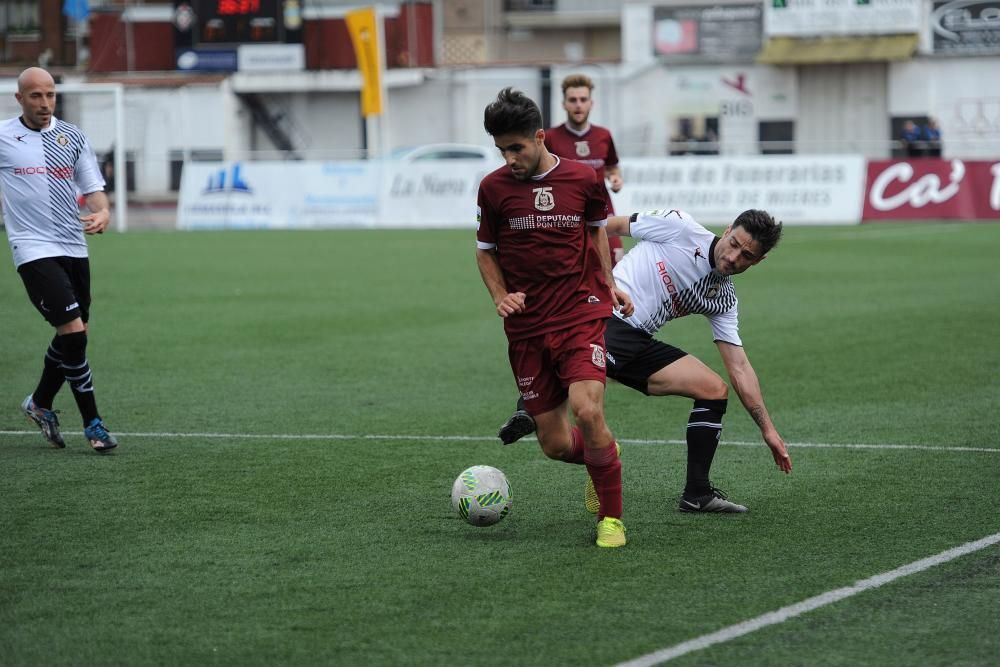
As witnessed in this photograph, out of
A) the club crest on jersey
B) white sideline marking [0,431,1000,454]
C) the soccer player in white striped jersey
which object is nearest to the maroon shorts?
the club crest on jersey

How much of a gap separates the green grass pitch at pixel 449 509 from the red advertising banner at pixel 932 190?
47.3 feet

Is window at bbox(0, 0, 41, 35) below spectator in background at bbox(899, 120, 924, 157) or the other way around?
the other way around

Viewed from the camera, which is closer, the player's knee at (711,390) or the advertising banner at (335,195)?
the player's knee at (711,390)

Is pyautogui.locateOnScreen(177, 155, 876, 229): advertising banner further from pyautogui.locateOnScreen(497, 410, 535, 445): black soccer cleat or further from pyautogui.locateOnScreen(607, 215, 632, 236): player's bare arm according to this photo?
pyautogui.locateOnScreen(497, 410, 535, 445): black soccer cleat

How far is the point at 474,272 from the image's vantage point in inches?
817

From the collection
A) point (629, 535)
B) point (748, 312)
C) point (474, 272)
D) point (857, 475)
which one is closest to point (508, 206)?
point (629, 535)

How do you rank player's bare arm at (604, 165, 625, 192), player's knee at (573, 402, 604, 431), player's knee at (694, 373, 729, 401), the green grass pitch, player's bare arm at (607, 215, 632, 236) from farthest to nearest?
player's bare arm at (604, 165, 625, 192) < player's bare arm at (607, 215, 632, 236) < player's knee at (694, 373, 729, 401) < player's knee at (573, 402, 604, 431) < the green grass pitch

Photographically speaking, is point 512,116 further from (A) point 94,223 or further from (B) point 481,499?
(A) point 94,223

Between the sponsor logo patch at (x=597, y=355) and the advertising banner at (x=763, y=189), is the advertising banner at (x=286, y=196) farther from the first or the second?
the sponsor logo patch at (x=597, y=355)

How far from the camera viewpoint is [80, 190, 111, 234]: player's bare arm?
8.64 metres

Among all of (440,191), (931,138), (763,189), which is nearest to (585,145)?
(763,189)

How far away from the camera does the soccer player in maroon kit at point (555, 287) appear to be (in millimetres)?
6352

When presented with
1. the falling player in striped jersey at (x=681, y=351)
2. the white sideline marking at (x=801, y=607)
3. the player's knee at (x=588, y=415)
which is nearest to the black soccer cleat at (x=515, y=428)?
the falling player in striped jersey at (x=681, y=351)

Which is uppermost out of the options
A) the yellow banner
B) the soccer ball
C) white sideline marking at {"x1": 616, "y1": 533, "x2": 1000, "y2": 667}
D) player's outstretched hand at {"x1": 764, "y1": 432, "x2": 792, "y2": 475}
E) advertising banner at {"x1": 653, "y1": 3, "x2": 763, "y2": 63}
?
advertising banner at {"x1": 653, "y1": 3, "x2": 763, "y2": 63}
